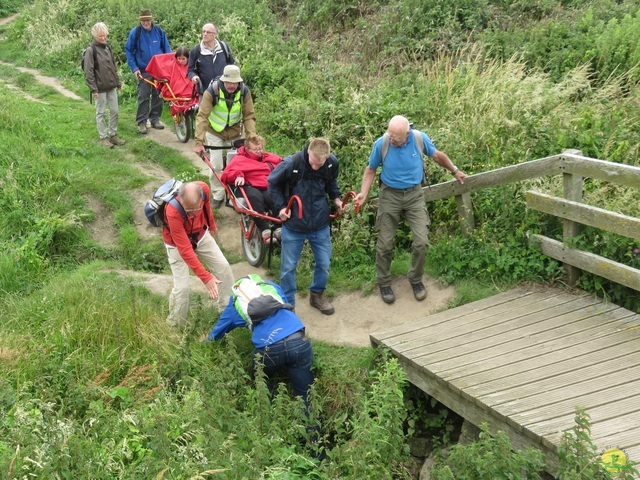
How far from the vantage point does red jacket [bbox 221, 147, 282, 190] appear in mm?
8859

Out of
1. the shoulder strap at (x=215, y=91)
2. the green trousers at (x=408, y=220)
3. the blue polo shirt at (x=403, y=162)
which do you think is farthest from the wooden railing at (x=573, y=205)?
the shoulder strap at (x=215, y=91)

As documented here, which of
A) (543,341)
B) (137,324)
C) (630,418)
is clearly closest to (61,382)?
(137,324)

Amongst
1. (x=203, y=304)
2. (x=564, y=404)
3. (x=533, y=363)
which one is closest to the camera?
(x=564, y=404)

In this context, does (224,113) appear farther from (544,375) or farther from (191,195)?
(544,375)

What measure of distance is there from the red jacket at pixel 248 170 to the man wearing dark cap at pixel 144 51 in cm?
458

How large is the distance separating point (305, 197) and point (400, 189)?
988mm

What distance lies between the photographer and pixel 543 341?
6668 millimetres

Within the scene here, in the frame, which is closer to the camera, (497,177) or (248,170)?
(497,177)

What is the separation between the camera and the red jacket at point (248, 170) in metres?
8.86

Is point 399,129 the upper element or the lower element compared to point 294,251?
upper

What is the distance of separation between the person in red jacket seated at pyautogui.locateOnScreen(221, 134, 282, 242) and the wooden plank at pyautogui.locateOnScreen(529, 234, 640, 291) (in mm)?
3011

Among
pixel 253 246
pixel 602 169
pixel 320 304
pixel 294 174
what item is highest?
pixel 294 174

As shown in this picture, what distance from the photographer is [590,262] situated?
7121 millimetres

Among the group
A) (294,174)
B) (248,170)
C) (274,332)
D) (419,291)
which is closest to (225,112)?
(248,170)
